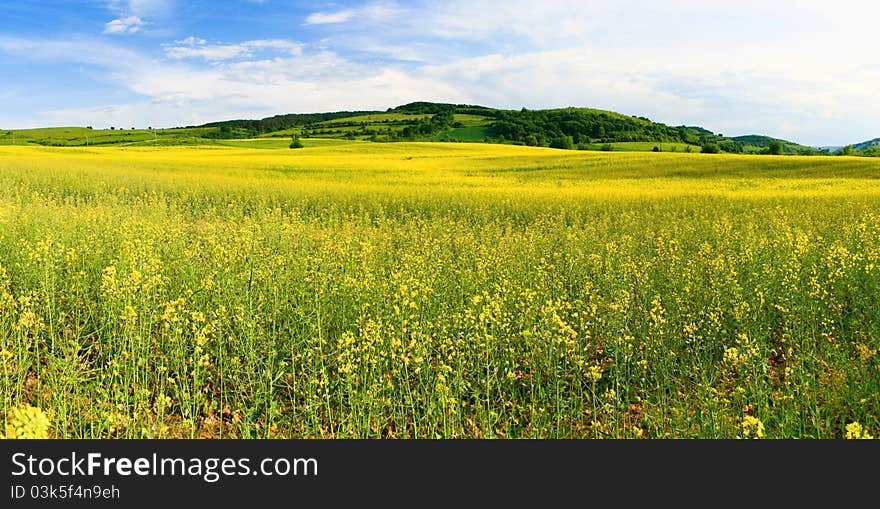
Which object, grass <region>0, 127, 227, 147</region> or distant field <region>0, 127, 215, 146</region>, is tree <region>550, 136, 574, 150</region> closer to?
grass <region>0, 127, 227, 147</region>

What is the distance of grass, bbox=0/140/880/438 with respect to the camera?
4328mm

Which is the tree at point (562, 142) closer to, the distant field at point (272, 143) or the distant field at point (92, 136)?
the distant field at point (272, 143)

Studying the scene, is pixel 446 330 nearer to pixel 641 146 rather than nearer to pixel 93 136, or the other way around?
pixel 641 146

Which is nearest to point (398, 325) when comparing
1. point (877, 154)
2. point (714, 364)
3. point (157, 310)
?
point (157, 310)

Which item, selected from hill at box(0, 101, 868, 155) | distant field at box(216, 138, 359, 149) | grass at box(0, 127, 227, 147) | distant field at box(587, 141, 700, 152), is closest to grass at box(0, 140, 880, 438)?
distant field at box(216, 138, 359, 149)

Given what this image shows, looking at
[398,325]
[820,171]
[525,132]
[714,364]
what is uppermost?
[525,132]

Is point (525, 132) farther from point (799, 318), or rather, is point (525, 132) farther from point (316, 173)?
point (799, 318)

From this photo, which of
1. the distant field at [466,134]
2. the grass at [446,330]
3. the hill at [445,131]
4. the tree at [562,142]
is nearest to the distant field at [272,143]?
the hill at [445,131]

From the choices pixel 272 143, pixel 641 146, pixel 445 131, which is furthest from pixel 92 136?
pixel 641 146

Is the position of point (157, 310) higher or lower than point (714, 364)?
higher

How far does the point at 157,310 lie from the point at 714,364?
5742 mm

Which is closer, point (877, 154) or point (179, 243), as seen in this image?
point (179, 243)

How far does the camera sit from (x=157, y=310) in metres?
5.90

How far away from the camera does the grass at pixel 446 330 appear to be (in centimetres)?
433
